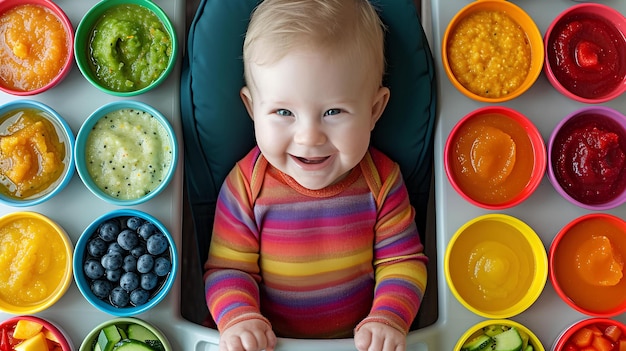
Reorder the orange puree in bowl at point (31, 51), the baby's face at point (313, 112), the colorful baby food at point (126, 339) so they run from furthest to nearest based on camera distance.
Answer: the orange puree in bowl at point (31, 51)
the colorful baby food at point (126, 339)
the baby's face at point (313, 112)

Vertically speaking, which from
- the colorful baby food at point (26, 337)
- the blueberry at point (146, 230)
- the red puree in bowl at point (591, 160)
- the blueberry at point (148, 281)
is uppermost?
the red puree in bowl at point (591, 160)

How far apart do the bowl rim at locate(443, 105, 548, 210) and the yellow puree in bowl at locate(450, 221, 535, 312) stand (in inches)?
3.2

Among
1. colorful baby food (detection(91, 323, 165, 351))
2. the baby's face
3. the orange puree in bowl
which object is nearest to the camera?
the baby's face

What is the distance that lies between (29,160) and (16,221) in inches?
6.1

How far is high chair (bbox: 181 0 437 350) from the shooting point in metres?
1.57

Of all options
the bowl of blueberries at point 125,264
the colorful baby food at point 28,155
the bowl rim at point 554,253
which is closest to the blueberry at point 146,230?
the bowl of blueberries at point 125,264

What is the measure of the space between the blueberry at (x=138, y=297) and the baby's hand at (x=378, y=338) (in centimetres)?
50

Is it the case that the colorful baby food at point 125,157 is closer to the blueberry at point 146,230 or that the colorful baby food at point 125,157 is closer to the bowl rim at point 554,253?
the blueberry at point 146,230

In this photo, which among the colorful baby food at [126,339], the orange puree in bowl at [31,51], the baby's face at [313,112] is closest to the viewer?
the baby's face at [313,112]

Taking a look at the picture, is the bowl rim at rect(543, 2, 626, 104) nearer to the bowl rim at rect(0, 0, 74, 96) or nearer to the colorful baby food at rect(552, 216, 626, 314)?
the colorful baby food at rect(552, 216, 626, 314)

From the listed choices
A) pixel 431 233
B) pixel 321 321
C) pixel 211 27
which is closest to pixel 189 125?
pixel 211 27

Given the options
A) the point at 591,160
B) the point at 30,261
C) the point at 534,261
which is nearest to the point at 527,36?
the point at 591,160

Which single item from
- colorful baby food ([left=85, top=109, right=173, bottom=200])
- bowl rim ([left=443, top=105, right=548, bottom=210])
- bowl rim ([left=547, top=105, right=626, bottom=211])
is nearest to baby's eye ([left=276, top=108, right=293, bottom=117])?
colorful baby food ([left=85, top=109, right=173, bottom=200])

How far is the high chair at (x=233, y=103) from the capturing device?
1573 millimetres
